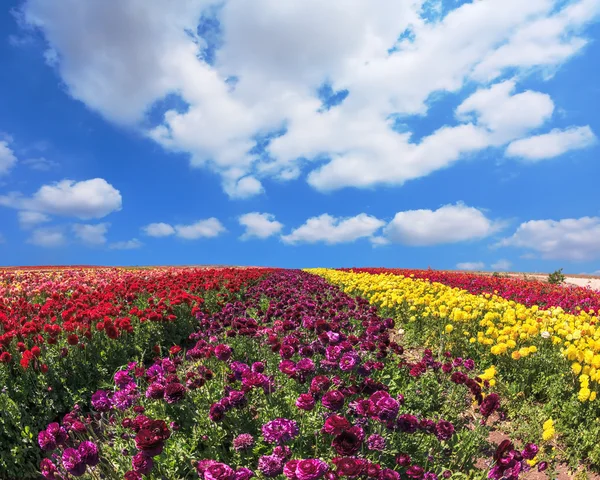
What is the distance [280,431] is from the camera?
2725 mm

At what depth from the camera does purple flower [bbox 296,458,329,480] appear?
207 centimetres

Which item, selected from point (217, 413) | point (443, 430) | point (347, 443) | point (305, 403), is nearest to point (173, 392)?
point (217, 413)

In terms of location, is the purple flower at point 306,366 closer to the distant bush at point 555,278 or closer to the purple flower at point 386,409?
the purple flower at point 386,409

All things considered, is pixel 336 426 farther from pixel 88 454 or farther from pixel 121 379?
pixel 121 379

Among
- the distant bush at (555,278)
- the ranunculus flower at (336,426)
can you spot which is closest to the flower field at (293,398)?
the ranunculus flower at (336,426)

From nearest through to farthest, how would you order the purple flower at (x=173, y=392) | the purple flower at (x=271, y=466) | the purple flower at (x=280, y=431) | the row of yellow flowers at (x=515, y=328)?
the purple flower at (x=271, y=466)
the purple flower at (x=280, y=431)
the purple flower at (x=173, y=392)
the row of yellow flowers at (x=515, y=328)

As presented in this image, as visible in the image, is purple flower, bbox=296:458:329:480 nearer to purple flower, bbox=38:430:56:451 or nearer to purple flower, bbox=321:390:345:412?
purple flower, bbox=321:390:345:412

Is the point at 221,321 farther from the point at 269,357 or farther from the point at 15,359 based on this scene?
the point at 15,359

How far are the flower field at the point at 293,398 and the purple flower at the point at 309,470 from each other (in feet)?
0.03

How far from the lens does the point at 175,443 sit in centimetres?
368

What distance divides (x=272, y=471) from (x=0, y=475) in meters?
4.65

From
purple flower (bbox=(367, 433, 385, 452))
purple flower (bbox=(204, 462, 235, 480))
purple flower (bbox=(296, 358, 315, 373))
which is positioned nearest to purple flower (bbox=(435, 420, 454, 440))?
purple flower (bbox=(367, 433, 385, 452))

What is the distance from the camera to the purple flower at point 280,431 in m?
2.71

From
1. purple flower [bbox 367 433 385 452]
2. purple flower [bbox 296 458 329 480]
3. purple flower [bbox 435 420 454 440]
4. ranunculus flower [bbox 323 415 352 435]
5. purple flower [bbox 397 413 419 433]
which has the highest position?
ranunculus flower [bbox 323 415 352 435]
